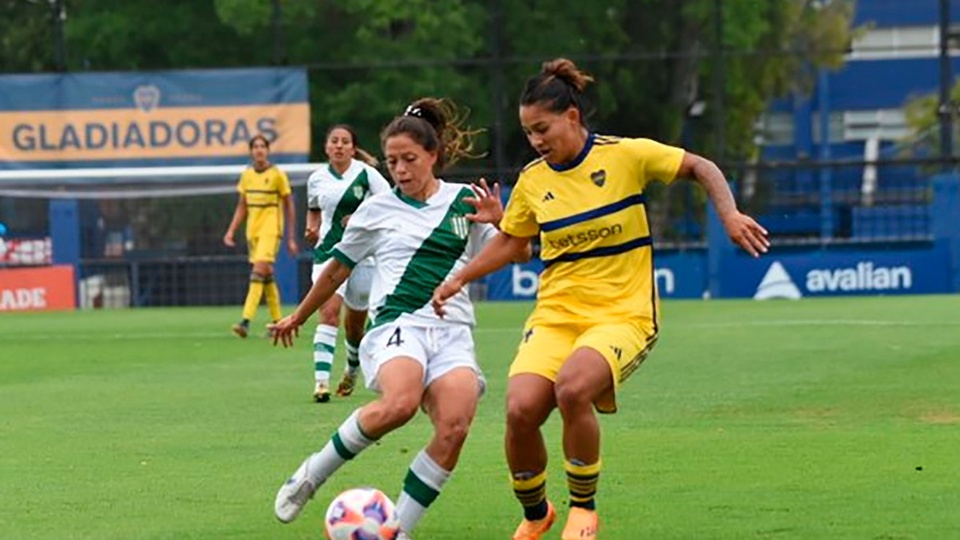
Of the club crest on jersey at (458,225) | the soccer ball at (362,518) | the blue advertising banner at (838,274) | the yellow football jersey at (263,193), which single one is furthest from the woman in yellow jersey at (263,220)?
the soccer ball at (362,518)

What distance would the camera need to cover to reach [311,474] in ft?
28.2

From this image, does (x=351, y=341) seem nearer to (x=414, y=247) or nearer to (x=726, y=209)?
(x=414, y=247)

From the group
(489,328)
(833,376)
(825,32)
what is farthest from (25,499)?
(825,32)

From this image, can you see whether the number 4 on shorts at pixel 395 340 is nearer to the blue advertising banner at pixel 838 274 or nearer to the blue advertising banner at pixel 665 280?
the blue advertising banner at pixel 838 274

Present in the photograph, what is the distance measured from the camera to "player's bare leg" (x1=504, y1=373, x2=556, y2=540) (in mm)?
8328

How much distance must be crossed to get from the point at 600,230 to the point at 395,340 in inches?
37.6

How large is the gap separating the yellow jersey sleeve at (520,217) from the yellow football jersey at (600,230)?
50 millimetres

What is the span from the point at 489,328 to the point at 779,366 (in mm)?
7523

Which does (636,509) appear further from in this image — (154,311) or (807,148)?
(807,148)

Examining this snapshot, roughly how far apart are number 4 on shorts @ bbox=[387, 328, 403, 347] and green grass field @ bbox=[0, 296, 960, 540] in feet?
2.60

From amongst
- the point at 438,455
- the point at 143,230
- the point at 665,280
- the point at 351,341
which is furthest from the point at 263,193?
the point at 438,455

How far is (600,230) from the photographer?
338 inches

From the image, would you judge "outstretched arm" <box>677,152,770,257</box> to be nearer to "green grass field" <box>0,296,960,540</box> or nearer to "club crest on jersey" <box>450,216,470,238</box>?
"club crest on jersey" <box>450,216,470,238</box>

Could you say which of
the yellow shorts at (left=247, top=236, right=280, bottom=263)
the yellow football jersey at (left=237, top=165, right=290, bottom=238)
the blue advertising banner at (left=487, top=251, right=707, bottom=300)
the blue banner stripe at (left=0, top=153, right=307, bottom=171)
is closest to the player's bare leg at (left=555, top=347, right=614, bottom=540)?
the yellow shorts at (left=247, top=236, right=280, bottom=263)
